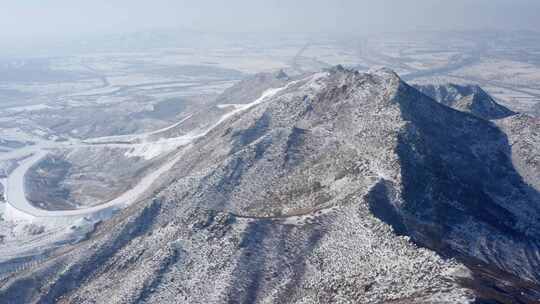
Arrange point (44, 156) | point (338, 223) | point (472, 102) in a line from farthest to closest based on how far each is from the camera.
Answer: point (44, 156)
point (472, 102)
point (338, 223)

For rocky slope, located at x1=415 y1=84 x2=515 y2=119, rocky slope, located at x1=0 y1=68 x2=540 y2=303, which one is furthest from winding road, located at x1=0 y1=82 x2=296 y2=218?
rocky slope, located at x1=415 y1=84 x2=515 y2=119

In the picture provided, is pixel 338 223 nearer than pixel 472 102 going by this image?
Yes

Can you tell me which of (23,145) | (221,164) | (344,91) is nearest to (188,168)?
(221,164)

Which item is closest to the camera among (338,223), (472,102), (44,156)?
(338,223)

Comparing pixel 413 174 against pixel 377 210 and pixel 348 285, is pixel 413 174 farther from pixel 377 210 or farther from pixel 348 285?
pixel 348 285

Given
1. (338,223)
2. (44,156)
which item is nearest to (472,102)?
(338,223)

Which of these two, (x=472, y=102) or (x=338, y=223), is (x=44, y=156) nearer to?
(x=472, y=102)

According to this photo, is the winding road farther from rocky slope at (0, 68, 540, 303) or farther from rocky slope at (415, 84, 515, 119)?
rocky slope at (415, 84, 515, 119)

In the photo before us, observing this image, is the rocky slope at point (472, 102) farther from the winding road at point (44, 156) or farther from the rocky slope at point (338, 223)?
the winding road at point (44, 156)
